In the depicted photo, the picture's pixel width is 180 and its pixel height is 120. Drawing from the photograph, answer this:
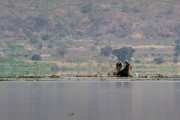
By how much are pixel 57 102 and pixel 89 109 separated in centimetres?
895

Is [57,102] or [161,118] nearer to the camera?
[161,118]

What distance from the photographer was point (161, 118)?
60750 millimetres

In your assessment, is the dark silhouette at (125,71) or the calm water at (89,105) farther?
the dark silhouette at (125,71)

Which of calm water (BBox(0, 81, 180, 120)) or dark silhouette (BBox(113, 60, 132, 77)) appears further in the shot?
dark silhouette (BBox(113, 60, 132, 77))

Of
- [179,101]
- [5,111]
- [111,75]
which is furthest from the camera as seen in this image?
[111,75]

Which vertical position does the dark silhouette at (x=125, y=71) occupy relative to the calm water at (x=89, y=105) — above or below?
above

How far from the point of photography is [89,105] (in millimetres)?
71500

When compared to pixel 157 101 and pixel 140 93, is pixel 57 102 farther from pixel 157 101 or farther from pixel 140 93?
pixel 140 93

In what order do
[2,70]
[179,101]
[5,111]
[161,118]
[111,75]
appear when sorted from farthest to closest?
[2,70] < [111,75] < [179,101] < [5,111] < [161,118]

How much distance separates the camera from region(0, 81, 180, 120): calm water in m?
62.5

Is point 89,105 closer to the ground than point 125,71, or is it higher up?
closer to the ground

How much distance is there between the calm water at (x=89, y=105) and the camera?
62500mm

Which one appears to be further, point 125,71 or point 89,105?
point 125,71

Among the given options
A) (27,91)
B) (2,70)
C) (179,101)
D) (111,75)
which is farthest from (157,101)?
(2,70)
